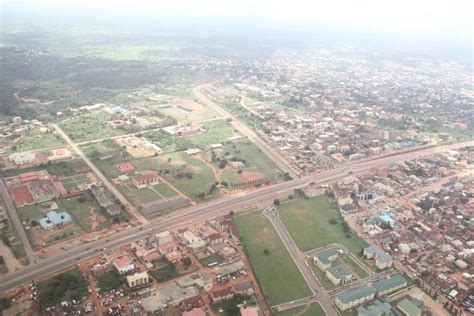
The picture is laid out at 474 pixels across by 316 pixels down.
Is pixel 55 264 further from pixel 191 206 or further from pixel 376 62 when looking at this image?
pixel 376 62

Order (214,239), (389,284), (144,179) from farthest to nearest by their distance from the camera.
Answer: (144,179)
(214,239)
(389,284)

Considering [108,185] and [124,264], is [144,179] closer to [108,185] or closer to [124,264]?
[108,185]

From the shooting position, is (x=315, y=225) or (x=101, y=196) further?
(x=101, y=196)

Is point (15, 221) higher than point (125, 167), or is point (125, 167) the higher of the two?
point (125, 167)

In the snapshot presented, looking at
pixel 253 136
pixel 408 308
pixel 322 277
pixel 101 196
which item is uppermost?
pixel 101 196

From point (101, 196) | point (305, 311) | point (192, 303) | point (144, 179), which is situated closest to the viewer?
point (192, 303)

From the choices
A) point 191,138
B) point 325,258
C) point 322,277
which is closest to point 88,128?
point 191,138
